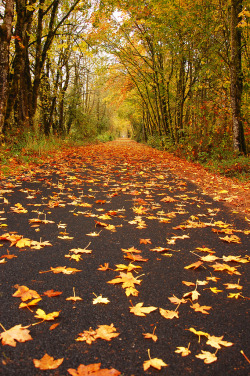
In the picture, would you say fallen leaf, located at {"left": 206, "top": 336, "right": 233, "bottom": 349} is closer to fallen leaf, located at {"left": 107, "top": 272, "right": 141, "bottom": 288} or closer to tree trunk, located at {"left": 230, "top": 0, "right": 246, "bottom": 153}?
fallen leaf, located at {"left": 107, "top": 272, "right": 141, "bottom": 288}

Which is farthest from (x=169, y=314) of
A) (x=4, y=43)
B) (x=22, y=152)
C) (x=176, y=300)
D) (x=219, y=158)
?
(x=219, y=158)

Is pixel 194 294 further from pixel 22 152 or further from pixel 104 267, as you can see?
pixel 22 152

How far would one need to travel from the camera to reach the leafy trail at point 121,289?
1731mm

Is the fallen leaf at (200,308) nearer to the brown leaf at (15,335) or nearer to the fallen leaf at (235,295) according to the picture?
the fallen leaf at (235,295)

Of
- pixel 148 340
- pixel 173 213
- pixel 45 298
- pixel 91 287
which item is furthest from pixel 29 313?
pixel 173 213

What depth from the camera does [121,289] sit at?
2.51 metres

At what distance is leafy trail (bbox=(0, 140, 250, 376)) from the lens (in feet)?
5.68

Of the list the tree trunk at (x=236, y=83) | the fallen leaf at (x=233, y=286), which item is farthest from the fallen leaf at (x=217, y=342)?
the tree trunk at (x=236, y=83)

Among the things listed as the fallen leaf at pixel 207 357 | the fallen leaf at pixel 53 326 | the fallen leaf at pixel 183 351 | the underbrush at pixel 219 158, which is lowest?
the fallen leaf at pixel 207 357

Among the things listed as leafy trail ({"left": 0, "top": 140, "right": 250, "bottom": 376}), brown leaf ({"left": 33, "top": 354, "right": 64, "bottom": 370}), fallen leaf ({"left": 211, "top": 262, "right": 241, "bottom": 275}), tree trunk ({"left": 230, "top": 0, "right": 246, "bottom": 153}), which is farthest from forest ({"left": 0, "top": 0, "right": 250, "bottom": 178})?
brown leaf ({"left": 33, "top": 354, "right": 64, "bottom": 370})

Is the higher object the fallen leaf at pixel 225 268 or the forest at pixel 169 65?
the forest at pixel 169 65

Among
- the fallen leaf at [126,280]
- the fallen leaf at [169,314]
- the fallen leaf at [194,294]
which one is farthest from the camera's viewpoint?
the fallen leaf at [126,280]

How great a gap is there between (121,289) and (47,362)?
3.15ft

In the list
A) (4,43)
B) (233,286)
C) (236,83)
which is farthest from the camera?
(236,83)
